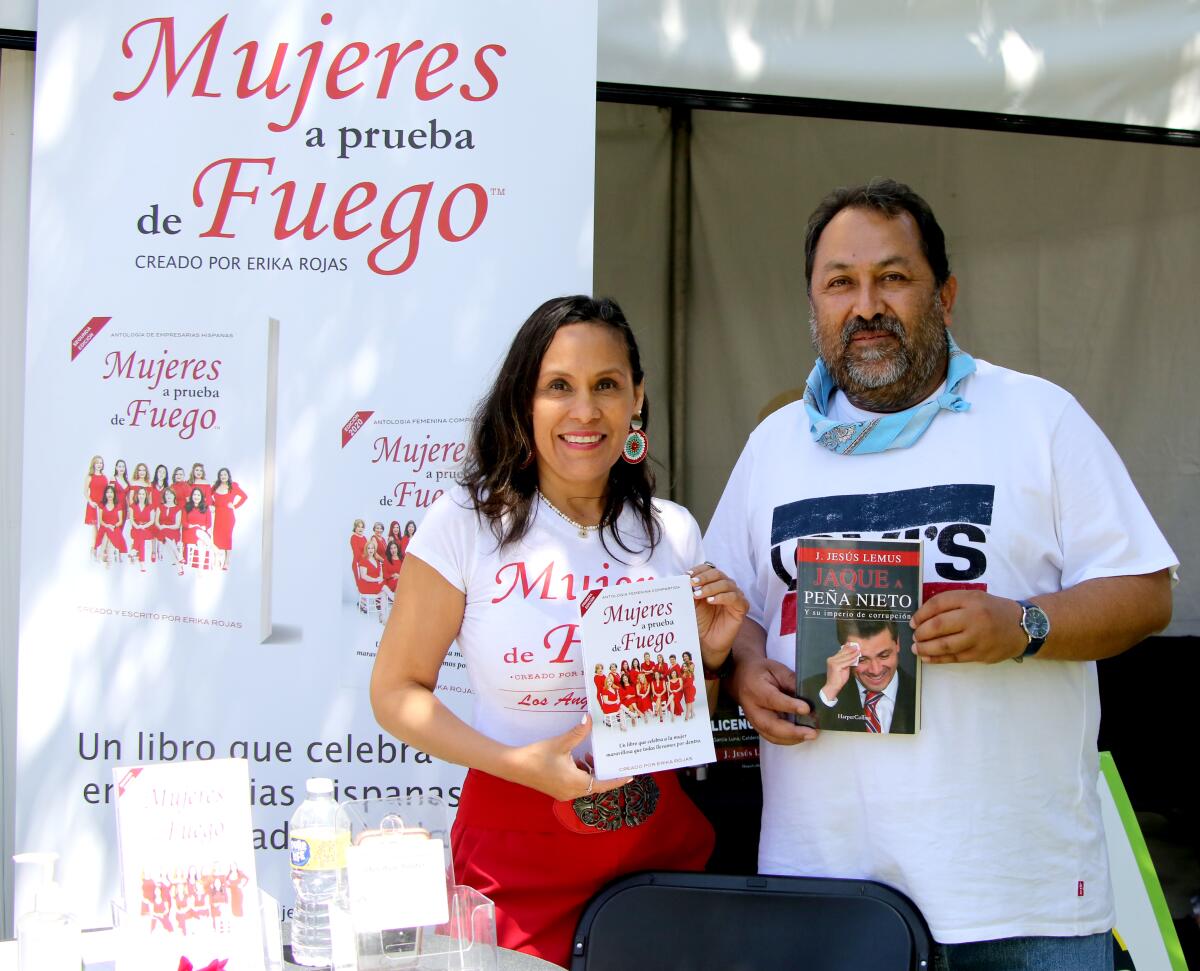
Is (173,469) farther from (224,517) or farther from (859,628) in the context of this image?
(859,628)

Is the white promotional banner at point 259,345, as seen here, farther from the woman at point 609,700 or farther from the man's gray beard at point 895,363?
the woman at point 609,700

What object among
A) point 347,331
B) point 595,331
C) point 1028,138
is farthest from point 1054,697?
point 1028,138

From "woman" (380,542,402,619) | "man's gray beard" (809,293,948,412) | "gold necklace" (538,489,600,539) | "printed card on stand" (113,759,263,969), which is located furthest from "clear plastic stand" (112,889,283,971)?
"woman" (380,542,402,619)

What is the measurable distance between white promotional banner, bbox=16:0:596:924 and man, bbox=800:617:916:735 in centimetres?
134

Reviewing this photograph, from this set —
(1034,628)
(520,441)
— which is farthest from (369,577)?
(1034,628)

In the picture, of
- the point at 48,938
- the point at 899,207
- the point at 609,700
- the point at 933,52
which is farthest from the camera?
the point at 933,52

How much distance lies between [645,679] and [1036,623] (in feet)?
2.26

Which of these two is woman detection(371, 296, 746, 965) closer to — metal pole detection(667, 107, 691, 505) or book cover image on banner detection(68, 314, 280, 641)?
book cover image on banner detection(68, 314, 280, 641)

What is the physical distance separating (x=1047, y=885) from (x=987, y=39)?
260cm

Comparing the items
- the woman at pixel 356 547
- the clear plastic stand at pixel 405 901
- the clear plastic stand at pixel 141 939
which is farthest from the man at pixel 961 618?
the woman at pixel 356 547

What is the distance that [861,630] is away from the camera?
2.07m

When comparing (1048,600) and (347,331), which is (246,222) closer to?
(347,331)

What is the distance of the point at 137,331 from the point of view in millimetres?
3102

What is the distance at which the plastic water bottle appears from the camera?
65.0 inches
